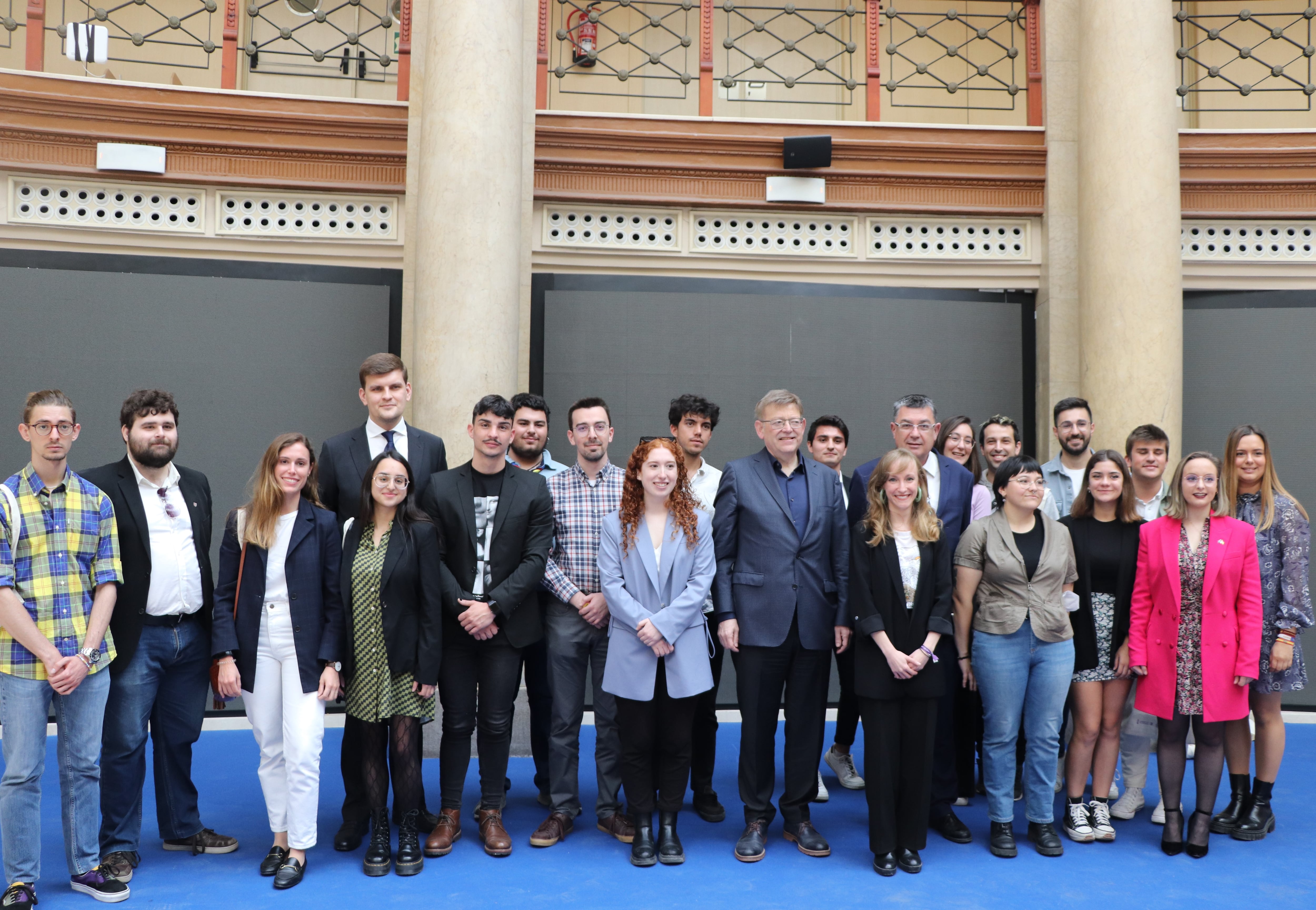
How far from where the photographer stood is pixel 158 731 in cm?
395

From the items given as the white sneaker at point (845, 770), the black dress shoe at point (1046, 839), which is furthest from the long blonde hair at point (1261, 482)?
the white sneaker at point (845, 770)

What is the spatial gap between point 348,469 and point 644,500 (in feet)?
4.21

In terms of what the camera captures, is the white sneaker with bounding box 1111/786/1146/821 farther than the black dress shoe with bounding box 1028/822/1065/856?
Yes

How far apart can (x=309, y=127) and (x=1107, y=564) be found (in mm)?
5465

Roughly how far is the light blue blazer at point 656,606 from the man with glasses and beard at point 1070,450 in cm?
197

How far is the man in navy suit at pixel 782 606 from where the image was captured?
160 inches

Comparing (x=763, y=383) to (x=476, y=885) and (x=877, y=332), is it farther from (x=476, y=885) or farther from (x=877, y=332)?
(x=476, y=885)

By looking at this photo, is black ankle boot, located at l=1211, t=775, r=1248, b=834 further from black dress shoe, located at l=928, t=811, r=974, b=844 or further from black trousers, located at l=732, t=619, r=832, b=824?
black trousers, located at l=732, t=619, r=832, b=824

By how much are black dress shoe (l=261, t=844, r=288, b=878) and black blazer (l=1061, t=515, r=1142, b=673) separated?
3156mm

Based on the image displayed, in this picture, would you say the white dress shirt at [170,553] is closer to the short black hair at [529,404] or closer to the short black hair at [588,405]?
the short black hair at [529,404]

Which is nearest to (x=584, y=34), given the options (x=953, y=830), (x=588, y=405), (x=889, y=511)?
(x=588, y=405)

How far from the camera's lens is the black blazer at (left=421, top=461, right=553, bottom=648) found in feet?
13.4

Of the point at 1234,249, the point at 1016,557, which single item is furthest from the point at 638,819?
the point at 1234,249

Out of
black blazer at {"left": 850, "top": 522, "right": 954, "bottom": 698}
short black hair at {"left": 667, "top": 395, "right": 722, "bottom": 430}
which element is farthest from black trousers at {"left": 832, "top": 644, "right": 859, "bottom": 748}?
short black hair at {"left": 667, "top": 395, "right": 722, "bottom": 430}
